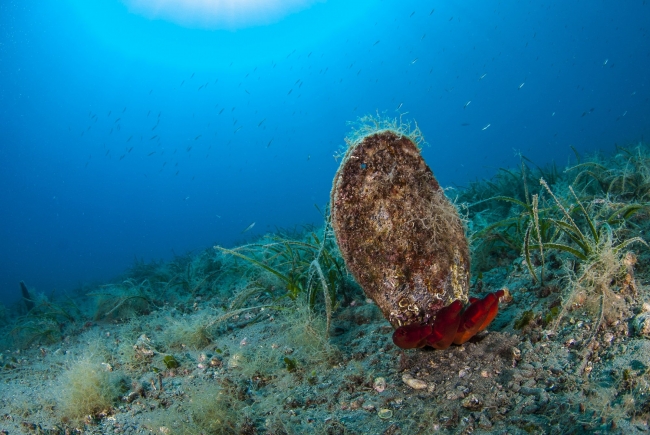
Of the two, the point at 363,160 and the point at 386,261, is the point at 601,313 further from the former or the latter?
the point at 363,160

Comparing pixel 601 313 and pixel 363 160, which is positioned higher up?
pixel 363 160

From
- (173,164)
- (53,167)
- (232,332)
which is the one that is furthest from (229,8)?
(232,332)

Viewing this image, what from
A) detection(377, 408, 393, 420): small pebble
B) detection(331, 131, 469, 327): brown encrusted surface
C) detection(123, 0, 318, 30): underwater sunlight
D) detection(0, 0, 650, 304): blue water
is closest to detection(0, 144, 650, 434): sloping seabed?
detection(377, 408, 393, 420): small pebble

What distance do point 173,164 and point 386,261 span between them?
587 feet

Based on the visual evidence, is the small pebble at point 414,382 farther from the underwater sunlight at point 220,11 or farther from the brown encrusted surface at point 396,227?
the underwater sunlight at point 220,11

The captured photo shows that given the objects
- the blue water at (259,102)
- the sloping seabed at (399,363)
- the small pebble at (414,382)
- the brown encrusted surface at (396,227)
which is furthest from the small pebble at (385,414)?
the blue water at (259,102)

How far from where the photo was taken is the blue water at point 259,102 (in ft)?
295

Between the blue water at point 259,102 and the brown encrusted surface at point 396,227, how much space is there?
222 ft

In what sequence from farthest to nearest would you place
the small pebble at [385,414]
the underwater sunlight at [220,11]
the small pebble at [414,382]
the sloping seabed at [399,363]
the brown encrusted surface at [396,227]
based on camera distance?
the underwater sunlight at [220,11] < the brown encrusted surface at [396,227] < the small pebble at [414,382] < the small pebble at [385,414] < the sloping seabed at [399,363]

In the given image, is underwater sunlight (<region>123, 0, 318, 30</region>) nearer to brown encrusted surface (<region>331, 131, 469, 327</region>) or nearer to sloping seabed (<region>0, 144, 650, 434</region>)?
sloping seabed (<region>0, 144, 650, 434</region>)

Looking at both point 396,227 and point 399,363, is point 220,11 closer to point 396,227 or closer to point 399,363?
point 396,227

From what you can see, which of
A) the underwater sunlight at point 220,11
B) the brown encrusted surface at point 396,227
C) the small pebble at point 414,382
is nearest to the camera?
the small pebble at point 414,382

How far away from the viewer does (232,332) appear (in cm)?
393

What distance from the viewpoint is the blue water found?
90.0 metres
